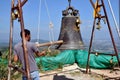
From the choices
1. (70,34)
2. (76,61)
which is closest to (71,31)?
(70,34)

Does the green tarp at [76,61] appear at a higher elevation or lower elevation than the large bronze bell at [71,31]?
lower

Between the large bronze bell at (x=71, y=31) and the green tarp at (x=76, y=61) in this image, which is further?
the green tarp at (x=76, y=61)

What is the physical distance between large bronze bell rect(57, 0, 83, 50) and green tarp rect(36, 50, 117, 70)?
15.2 feet

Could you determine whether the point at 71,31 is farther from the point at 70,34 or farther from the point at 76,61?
the point at 76,61

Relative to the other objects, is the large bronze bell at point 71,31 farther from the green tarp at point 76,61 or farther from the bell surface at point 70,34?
the green tarp at point 76,61

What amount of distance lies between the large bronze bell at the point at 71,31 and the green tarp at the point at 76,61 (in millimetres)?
4626

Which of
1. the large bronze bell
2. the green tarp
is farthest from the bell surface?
the green tarp

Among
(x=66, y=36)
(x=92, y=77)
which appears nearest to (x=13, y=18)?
(x=66, y=36)

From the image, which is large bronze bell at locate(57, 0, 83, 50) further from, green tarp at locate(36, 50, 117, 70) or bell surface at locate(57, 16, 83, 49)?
green tarp at locate(36, 50, 117, 70)

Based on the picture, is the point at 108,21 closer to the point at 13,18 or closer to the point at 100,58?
the point at 13,18

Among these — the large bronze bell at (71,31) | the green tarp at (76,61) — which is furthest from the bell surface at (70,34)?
the green tarp at (76,61)

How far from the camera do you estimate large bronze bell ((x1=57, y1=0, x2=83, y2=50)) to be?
260 inches

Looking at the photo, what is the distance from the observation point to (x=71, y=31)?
6.87m

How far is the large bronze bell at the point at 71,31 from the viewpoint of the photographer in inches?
260
